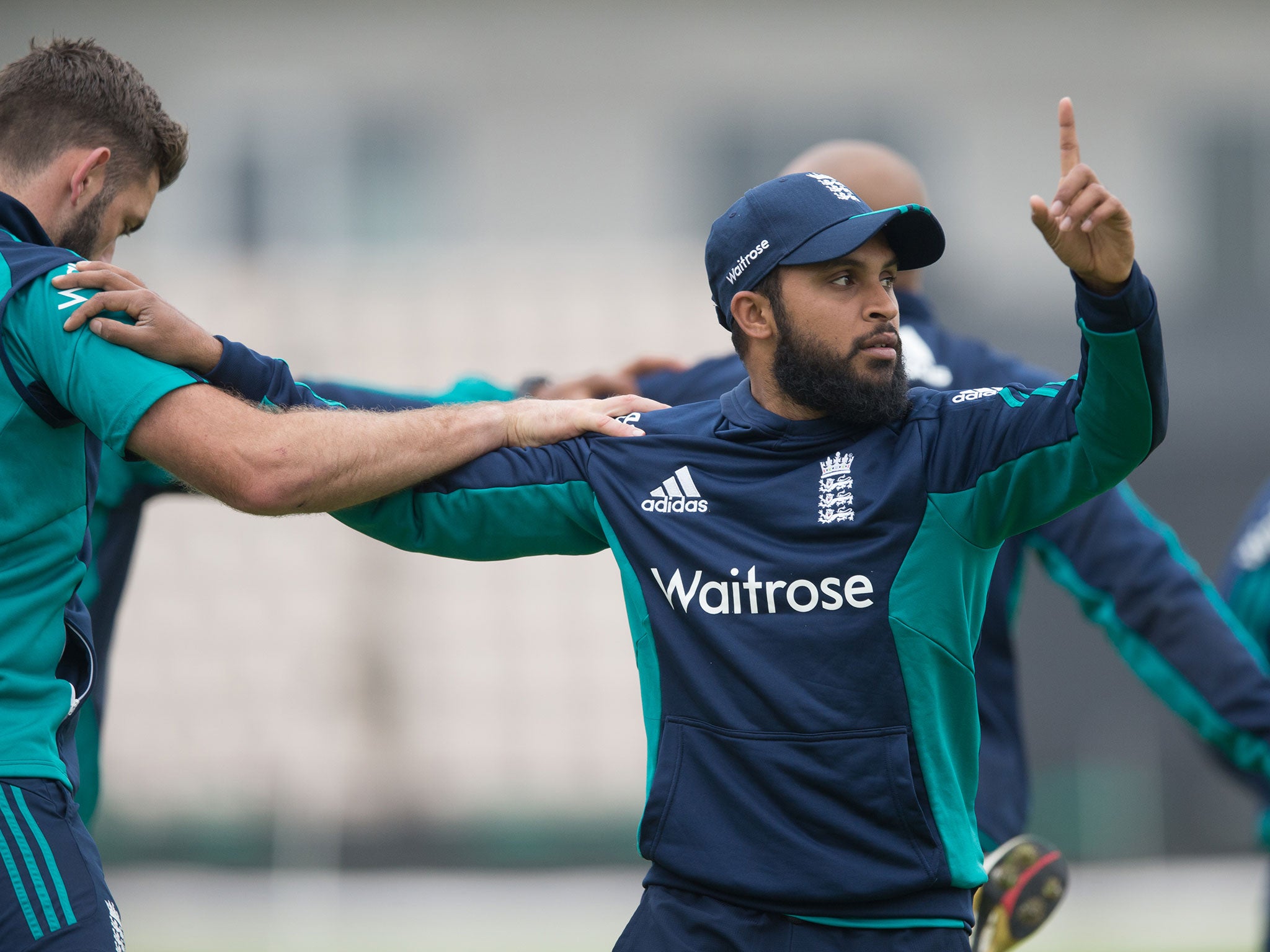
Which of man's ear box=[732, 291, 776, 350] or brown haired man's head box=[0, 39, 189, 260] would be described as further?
man's ear box=[732, 291, 776, 350]

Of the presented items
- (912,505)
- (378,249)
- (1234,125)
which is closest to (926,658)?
(912,505)

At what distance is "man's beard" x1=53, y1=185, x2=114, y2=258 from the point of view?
2.73 metres

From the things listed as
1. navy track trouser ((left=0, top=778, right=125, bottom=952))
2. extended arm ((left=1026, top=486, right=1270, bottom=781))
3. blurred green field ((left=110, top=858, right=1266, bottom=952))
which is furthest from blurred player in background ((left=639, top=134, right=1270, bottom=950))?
blurred green field ((left=110, top=858, right=1266, bottom=952))

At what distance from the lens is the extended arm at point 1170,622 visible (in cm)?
370

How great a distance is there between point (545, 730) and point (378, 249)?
4.09 m

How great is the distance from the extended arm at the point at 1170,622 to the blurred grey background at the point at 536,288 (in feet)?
9.39

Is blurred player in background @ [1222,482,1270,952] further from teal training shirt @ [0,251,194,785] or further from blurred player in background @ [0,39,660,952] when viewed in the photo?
teal training shirt @ [0,251,194,785]

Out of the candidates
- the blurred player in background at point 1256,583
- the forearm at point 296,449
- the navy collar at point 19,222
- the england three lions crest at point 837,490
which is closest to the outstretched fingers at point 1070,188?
the england three lions crest at point 837,490

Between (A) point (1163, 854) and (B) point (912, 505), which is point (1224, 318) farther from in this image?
(B) point (912, 505)

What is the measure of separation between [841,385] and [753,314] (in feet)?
0.91

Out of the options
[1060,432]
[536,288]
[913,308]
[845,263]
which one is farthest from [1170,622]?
[536,288]

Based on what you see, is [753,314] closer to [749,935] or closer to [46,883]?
[749,935]

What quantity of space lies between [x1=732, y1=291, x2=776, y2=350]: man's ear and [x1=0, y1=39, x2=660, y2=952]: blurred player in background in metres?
0.30

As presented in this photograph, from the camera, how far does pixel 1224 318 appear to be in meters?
11.5
